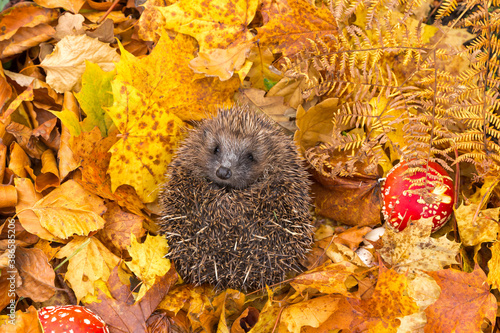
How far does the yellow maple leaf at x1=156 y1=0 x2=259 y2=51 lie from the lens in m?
3.88

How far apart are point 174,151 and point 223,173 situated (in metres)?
0.78

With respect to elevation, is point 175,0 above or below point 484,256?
above

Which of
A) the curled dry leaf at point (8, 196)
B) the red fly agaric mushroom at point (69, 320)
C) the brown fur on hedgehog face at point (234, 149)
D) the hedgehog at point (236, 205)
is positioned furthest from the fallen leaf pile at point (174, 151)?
the brown fur on hedgehog face at point (234, 149)

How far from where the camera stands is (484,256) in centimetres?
376

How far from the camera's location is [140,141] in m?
3.76

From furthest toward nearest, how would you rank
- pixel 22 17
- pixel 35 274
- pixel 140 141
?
pixel 22 17
pixel 140 141
pixel 35 274

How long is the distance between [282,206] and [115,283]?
5.19 feet

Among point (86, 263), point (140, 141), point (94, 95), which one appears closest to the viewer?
point (86, 263)

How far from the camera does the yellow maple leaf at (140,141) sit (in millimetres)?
3604

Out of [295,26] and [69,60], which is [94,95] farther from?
[295,26]

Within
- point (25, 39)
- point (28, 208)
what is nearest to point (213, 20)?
point (25, 39)

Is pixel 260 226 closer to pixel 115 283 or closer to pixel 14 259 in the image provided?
pixel 115 283

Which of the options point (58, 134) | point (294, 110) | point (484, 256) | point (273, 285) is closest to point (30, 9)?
point (58, 134)

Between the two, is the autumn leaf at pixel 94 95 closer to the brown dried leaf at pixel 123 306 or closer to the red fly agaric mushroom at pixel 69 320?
the brown dried leaf at pixel 123 306
